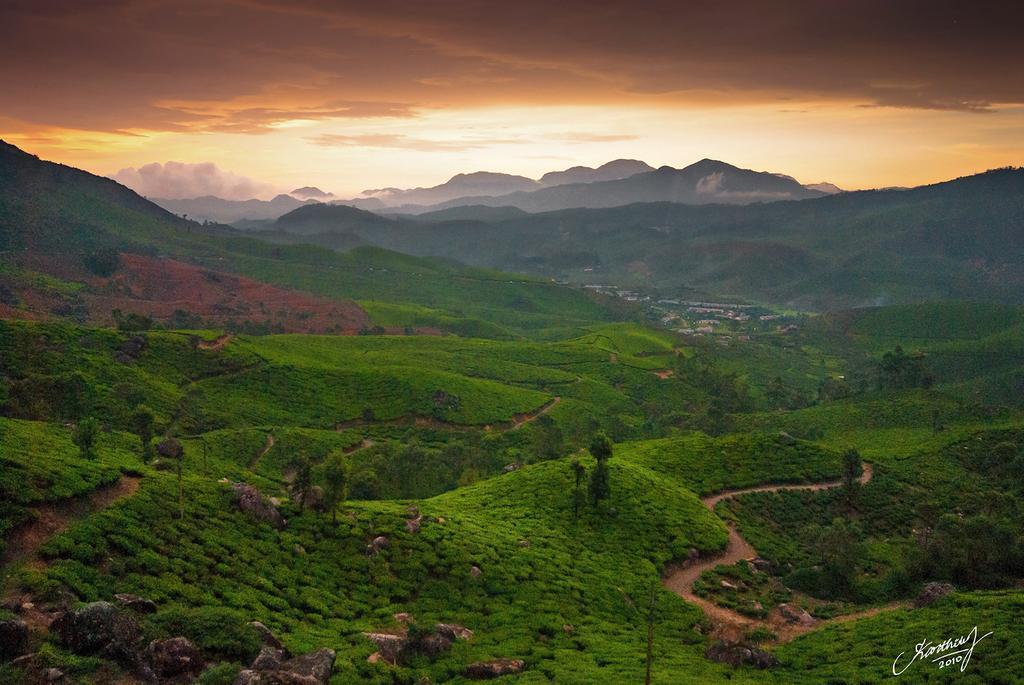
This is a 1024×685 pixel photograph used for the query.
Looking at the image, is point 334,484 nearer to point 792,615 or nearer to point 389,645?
point 389,645

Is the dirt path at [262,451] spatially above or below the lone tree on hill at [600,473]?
below

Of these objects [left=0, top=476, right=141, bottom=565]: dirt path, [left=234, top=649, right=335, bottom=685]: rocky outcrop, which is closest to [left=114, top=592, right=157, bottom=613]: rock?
[left=0, top=476, right=141, bottom=565]: dirt path

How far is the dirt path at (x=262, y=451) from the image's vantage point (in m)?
97.5

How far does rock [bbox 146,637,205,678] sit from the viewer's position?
30.9 m

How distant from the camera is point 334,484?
169ft

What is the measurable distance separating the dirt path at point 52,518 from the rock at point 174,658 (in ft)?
33.7

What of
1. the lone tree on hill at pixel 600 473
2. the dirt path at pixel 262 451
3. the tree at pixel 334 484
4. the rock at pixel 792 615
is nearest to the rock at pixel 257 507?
the tree at pixel 334 484

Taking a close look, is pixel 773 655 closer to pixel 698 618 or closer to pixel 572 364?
pixel 698 618

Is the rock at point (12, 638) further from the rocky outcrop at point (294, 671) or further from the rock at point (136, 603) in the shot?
the rocky outcrop at point (294, 671)

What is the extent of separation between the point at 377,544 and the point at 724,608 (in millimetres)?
26822

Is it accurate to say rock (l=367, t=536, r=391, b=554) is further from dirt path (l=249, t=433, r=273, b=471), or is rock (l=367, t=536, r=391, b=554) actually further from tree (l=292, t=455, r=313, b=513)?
dirt path (l=249, t=433, r=273, b=471)

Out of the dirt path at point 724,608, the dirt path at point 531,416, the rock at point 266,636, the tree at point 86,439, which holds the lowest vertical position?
the dirt path at point 531,416
